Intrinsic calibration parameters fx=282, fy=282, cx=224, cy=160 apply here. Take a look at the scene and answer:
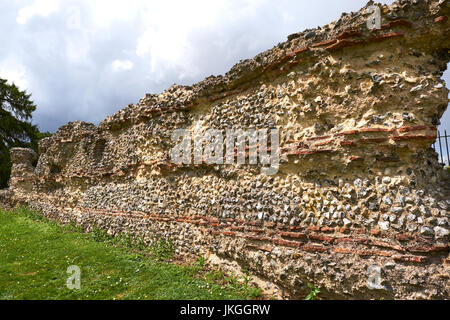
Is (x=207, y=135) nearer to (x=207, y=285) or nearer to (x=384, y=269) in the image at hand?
(x=207, y=285)

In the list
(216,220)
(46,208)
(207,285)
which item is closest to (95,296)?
(207,285)

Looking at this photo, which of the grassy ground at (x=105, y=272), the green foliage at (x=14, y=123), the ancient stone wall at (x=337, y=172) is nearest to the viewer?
the ancient stone wall at (x=337, y=172)

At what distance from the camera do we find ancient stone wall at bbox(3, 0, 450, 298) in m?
3.96

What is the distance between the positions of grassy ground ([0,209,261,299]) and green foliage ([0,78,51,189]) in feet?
59.5

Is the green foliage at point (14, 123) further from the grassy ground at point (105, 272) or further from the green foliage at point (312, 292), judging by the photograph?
the green foliage at point (312, 292)

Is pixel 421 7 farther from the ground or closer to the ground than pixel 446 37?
farther from the ground

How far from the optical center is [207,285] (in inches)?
209

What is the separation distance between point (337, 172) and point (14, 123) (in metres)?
27.3

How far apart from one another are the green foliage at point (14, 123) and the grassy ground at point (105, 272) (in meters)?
18.1

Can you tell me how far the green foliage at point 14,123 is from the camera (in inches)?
899

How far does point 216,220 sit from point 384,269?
3.37m

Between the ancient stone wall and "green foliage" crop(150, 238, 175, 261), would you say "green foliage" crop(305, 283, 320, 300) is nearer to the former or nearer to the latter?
the ancient stone wall

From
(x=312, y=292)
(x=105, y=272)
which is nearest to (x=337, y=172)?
(x=312, y=292)

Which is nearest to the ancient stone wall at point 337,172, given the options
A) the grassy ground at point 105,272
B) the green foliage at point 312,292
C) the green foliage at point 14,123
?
the green foliage at point 312,292
